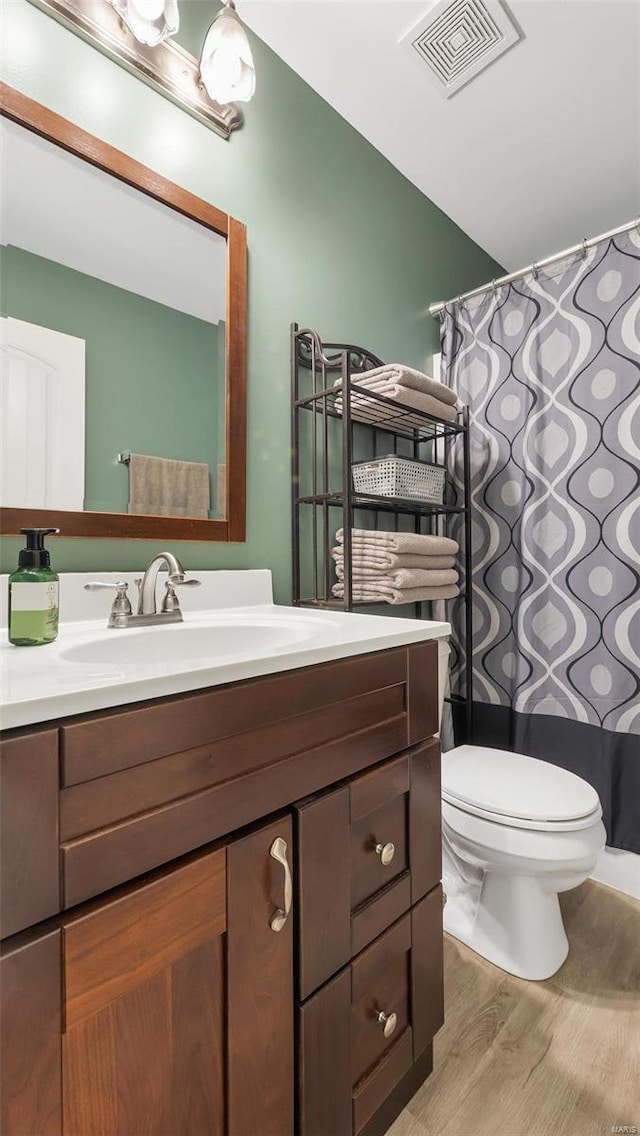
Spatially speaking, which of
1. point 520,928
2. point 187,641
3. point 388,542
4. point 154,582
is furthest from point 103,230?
point 520,928

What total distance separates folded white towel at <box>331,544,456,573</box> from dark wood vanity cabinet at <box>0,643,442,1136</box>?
544mm

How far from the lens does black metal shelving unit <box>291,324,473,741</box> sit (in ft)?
4.55

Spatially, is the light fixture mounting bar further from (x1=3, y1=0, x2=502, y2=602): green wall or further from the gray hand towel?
the gray hand towel

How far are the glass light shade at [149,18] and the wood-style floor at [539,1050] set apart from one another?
81.9 inches

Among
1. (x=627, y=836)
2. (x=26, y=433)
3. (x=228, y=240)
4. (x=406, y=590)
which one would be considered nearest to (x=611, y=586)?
(x=406, y=590)

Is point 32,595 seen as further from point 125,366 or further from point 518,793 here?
point 518,793

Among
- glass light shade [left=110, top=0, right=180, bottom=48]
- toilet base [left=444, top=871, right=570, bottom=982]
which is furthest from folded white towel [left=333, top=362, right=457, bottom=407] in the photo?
toilet base [left=444, top=871, right=570, bottom=982]

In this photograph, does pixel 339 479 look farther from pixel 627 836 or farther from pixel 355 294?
pixel 627 836

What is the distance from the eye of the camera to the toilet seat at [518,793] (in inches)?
46.8

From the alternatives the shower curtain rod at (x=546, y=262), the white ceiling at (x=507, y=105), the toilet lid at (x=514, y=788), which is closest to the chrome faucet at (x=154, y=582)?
the toilet lid at (x=514, y=788)

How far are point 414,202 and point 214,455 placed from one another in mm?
1308

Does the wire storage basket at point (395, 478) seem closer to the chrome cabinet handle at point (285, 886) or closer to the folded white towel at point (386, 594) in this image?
the folded white towel at point (386, 594)

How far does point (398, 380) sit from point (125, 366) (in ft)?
2.29

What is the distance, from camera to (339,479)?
5.09 ft
